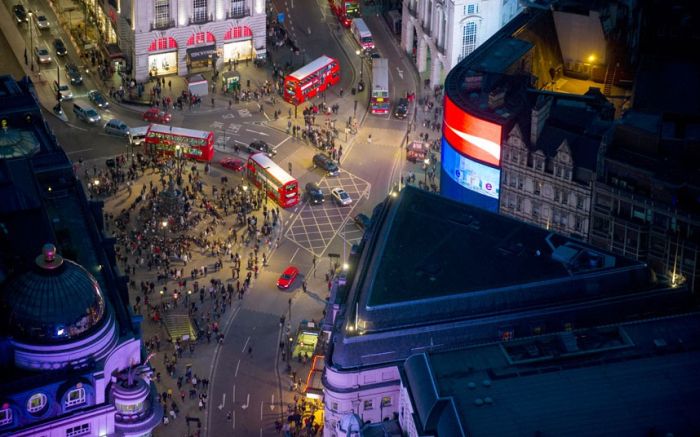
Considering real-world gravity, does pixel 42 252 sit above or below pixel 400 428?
above

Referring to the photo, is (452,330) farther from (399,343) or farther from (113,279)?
(113,279)

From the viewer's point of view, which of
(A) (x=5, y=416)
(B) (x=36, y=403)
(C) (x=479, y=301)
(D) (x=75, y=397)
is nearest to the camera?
(A) (x=5, y=416)

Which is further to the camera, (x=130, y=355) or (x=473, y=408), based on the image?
(x=130, y=355)

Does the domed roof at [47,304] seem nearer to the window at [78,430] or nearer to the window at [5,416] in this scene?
the window at [5,416]

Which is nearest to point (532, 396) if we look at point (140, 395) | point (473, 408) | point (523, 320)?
point (473, 408)

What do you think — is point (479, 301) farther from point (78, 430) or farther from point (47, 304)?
point (47, 304)

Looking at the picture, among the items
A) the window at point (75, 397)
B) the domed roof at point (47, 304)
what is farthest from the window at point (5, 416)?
the domed roof at point (47, 304)

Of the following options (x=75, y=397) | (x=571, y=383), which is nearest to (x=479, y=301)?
(x=571, y=383)
